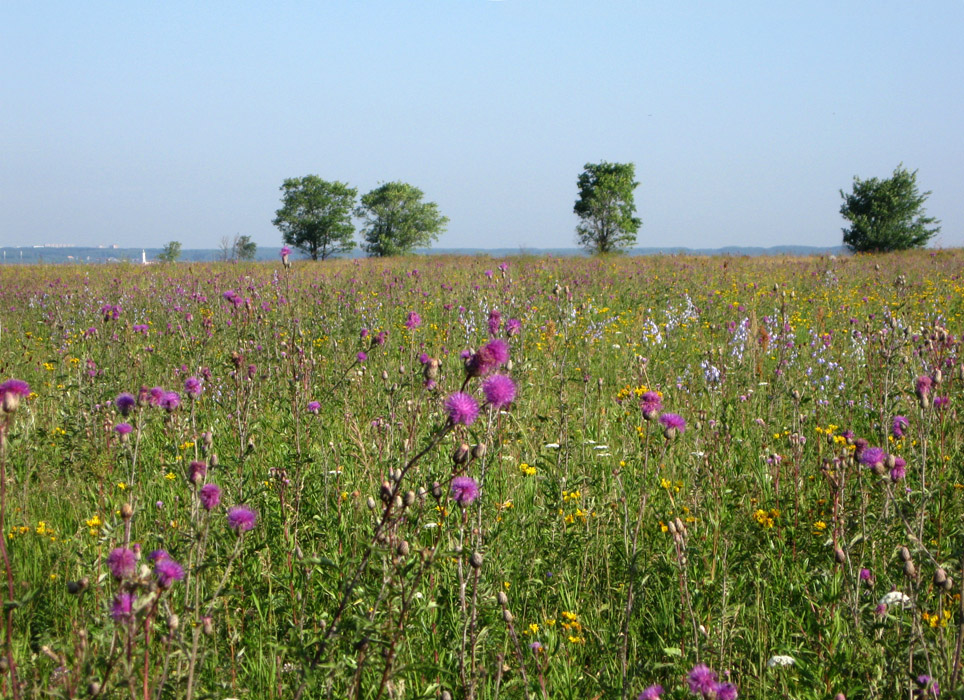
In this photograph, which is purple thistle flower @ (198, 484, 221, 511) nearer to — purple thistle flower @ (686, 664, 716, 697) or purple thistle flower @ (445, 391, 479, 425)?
purple thistle flower @ (445, 391, 479, 425)

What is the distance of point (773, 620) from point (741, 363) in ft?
9.41

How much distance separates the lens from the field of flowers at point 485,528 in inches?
65.5

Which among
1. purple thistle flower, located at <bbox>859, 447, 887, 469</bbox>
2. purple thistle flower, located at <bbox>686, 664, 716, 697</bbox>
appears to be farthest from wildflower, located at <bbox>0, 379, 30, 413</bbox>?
purple thistle flower, located at <bbox>859, 447, 887, 469</bbox>

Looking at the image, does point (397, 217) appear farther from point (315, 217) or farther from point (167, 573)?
point (167, 573)

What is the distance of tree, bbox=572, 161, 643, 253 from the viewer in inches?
2002

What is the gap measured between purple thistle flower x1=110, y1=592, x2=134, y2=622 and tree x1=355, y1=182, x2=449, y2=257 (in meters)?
62.0

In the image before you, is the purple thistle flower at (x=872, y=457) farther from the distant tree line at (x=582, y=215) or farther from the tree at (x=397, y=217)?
the tree at (x=397, y=217)

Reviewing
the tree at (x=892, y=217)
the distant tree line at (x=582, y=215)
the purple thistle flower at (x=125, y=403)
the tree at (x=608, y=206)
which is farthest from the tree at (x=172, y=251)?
the purple thistle flower at (x=125, y=403)

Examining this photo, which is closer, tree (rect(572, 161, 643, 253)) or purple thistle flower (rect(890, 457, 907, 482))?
purple thistle flower (rect(890, 457, 907, 482))

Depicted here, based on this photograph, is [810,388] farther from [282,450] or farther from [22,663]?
[22,663]

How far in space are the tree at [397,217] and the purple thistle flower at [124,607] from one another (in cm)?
6197

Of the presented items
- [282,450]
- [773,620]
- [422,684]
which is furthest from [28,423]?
[773,620]

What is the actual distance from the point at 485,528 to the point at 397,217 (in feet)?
206

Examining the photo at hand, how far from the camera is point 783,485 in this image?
3.27 m
